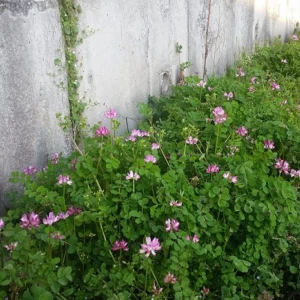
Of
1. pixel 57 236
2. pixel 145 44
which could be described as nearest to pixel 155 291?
pixel 57 236

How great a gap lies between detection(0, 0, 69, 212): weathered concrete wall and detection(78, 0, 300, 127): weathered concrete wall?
0.30 meters

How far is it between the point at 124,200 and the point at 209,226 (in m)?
0.40

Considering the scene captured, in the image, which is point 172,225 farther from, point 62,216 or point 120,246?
point 62,216

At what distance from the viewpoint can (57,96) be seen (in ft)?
9.24

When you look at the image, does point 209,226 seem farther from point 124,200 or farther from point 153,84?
point 153,84

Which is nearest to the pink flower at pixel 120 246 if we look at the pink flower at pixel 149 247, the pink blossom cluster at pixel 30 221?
the pink flower at pixel 149 247

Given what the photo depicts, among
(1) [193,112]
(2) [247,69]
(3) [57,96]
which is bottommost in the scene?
(2) [247,69]

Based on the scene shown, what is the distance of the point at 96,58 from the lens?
3.12 meters

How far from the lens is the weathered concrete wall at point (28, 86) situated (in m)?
2.44

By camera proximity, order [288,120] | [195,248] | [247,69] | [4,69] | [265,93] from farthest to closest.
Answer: [247,69], [265,93], [288,120], [4,69], [195,248]

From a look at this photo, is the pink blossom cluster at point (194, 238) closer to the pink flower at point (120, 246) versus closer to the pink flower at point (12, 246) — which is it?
the pink flower at point (120, 246)

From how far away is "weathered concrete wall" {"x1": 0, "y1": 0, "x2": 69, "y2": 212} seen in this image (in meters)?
2.44

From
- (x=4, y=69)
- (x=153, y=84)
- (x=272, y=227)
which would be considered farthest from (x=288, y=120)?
(x=4, y=69)

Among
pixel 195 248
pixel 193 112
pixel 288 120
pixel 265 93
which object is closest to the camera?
pixel 195 248
